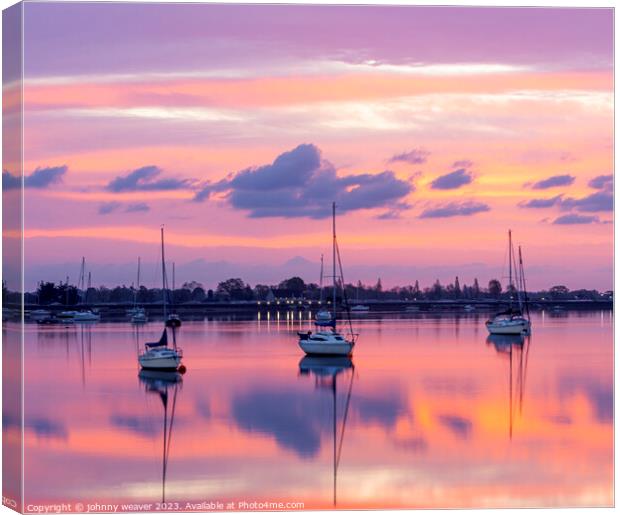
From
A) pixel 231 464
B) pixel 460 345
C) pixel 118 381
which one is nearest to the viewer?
pixel 231 464

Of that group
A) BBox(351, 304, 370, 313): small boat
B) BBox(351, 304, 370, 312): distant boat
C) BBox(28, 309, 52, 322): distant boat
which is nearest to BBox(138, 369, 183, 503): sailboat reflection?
BBox(28, 309, 52, 322): distant boat

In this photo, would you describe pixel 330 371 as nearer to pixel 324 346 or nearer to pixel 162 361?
pixel 324 346

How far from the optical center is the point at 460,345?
5634 centimetres

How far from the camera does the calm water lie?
49.4ft

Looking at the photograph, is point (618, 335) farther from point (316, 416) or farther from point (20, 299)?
point (316, 416)

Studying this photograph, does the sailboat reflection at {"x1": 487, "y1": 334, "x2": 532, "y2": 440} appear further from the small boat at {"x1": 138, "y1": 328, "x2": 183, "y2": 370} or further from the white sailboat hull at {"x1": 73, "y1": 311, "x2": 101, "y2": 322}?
the white sailboat hull at {"x1": 73, "y1": 311, "x2": 101, "y2": 322}

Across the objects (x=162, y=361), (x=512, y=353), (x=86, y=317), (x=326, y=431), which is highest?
(x=162, y=361)

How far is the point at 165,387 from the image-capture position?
105 feet

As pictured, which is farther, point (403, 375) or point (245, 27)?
point (403, 375)

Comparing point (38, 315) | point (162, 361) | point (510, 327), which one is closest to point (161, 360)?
point (162, 361)

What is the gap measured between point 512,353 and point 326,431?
27789 mm

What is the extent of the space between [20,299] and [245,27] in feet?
13.7

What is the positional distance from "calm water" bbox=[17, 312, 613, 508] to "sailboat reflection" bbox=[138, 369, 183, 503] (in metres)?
0.06

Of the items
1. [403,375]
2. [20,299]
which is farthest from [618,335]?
[403,375]
